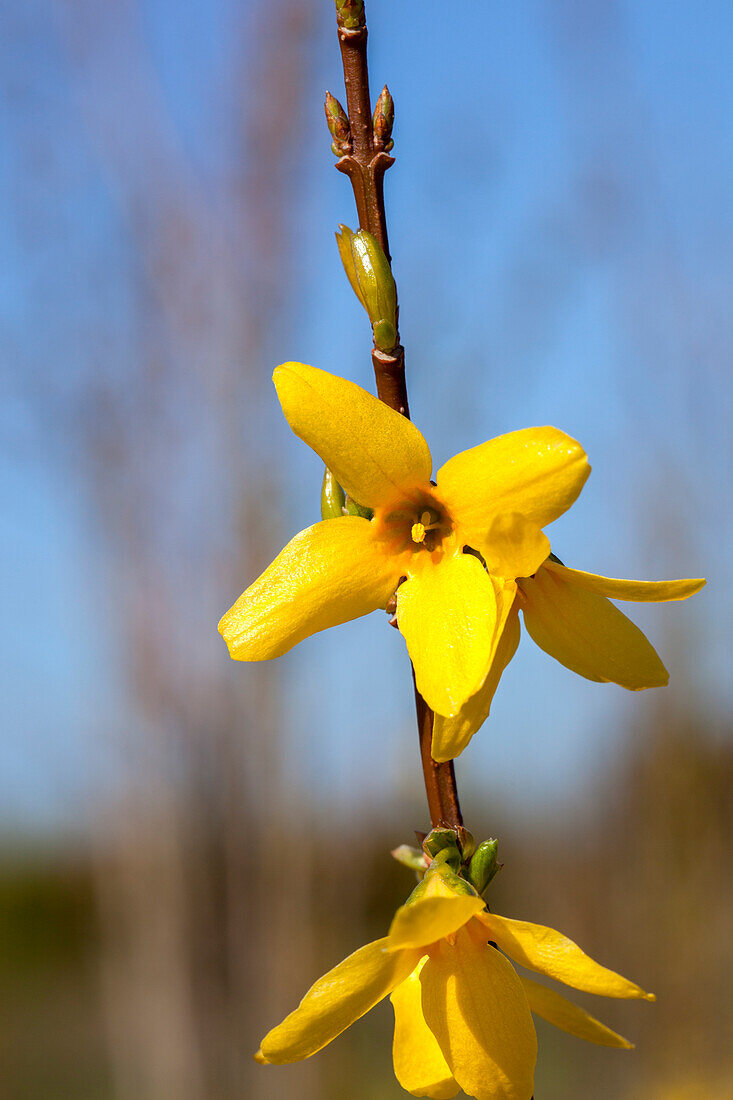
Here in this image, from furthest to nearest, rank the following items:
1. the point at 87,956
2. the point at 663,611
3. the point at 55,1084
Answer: the point at 87,956, the point at 55,1084, the point at 663,611

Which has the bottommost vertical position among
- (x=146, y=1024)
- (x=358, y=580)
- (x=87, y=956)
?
(x=87, y=956)

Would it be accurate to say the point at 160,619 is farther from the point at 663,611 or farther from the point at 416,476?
the point at 416,476

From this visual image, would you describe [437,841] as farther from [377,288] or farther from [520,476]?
[377,288]

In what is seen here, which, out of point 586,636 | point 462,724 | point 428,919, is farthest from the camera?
point 586,636

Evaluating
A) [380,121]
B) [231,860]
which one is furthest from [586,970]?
[231,860]

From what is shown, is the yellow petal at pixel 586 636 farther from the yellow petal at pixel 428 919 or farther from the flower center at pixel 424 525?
the yellow petal at pixel 428 919

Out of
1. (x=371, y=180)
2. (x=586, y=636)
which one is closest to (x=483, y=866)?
(x=586, y=636)
